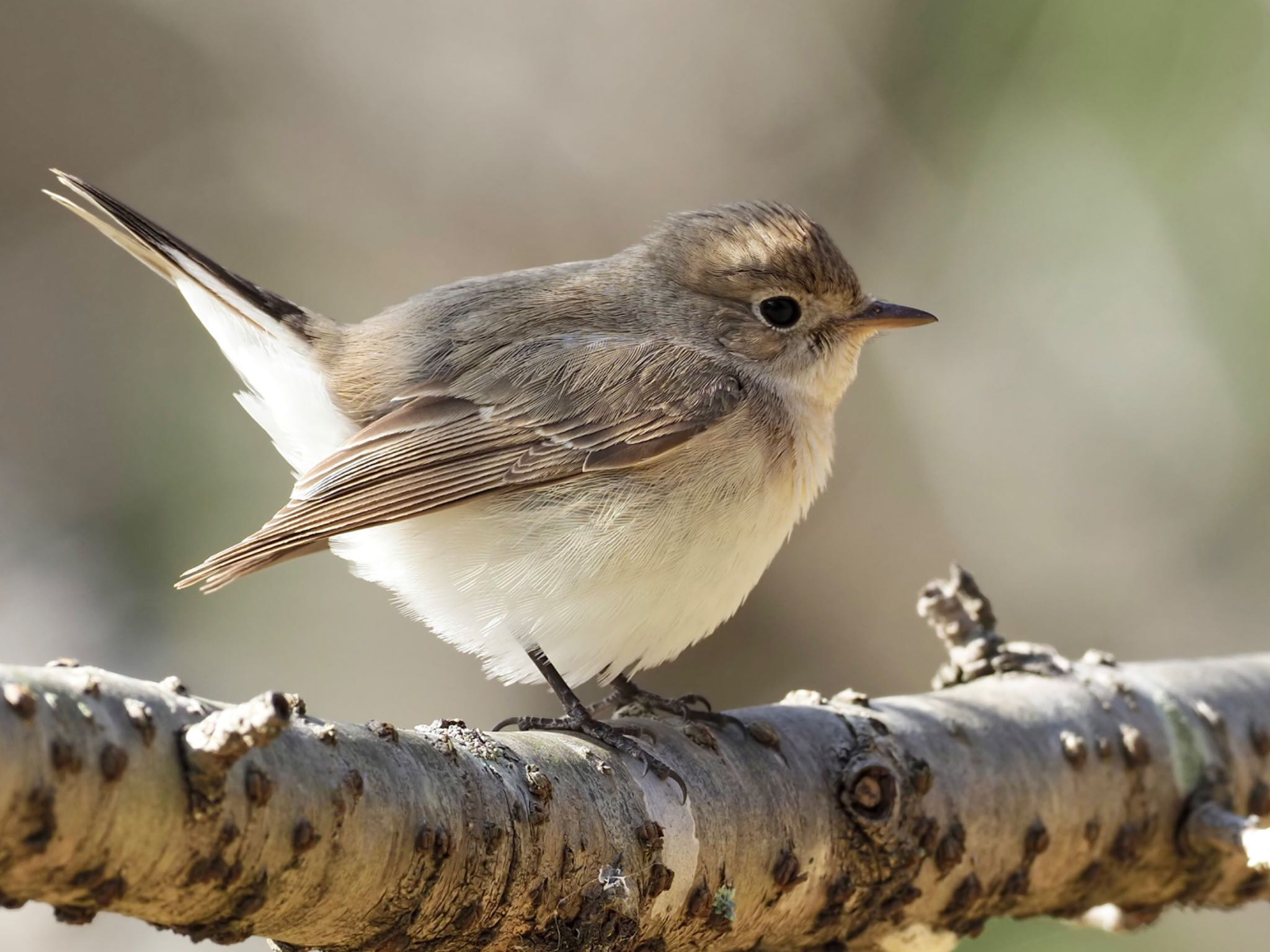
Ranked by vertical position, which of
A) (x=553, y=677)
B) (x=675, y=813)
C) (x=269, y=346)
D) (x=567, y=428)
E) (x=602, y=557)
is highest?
(x=269, y=346)

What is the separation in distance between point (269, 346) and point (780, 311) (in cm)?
149

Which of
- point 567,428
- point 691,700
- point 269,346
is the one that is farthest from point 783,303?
point 269,346

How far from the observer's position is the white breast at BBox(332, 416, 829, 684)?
301 centimetres

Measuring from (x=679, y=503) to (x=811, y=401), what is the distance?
756 millimetres

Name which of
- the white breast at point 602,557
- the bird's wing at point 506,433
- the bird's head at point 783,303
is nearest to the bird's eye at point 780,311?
the bird's head at point 783,303

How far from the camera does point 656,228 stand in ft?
12.9

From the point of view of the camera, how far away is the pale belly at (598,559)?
3.01 metres

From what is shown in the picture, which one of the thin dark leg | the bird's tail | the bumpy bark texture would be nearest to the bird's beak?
the bumpy bark texture

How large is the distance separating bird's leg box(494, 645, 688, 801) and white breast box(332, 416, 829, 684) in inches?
3.8

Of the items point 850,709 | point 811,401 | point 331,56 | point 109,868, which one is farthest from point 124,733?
point 331,56

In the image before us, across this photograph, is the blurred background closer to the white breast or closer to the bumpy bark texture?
the bumpy bark texture

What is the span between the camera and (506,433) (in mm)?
3234

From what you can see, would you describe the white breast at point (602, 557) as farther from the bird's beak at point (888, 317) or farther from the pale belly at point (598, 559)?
the bird's beak at point (888, 317)

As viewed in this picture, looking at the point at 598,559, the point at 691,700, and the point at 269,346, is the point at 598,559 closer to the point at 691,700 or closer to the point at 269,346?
the point at 691,700
